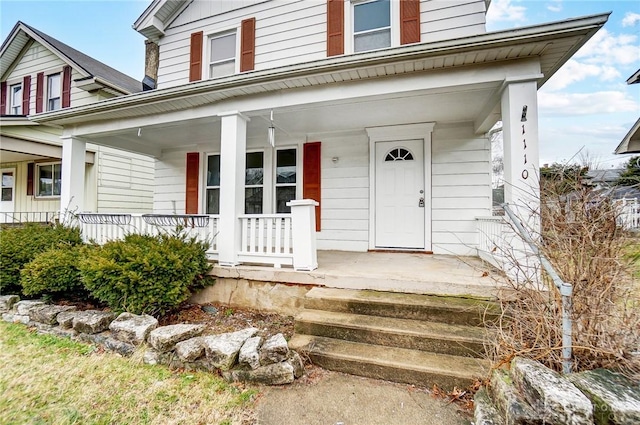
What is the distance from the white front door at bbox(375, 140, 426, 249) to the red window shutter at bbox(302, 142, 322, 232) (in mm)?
1131

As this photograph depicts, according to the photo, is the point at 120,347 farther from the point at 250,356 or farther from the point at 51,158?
the point at 51,158

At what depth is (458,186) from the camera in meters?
4.75

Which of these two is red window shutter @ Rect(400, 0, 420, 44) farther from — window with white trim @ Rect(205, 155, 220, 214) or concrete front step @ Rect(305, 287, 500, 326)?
window with white trim @ Rect(205, 155, 220, 214)

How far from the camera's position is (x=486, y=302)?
2570 mm

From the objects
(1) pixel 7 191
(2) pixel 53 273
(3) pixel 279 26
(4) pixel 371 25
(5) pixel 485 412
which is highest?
(3) pixel 279 26

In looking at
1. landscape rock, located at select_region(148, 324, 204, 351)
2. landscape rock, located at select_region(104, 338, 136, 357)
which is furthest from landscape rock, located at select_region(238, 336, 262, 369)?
landscape rock, located at select_region(104, 338, 136, 357)

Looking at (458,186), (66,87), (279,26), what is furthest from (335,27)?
(66,87)

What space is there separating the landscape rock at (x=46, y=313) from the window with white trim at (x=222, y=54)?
5.06 metres

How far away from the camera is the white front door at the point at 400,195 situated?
4.93m

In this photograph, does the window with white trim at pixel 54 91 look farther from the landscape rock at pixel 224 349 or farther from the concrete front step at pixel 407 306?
the concrete front step at pixel 407 306

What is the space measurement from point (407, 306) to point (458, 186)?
293 cm

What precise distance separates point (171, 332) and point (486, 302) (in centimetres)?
292

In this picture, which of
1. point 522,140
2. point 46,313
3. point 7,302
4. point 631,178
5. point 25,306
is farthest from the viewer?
point 7,302

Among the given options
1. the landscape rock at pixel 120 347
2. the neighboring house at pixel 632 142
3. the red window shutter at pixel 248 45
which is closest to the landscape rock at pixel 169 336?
the landscape rock at pixel 120 347
